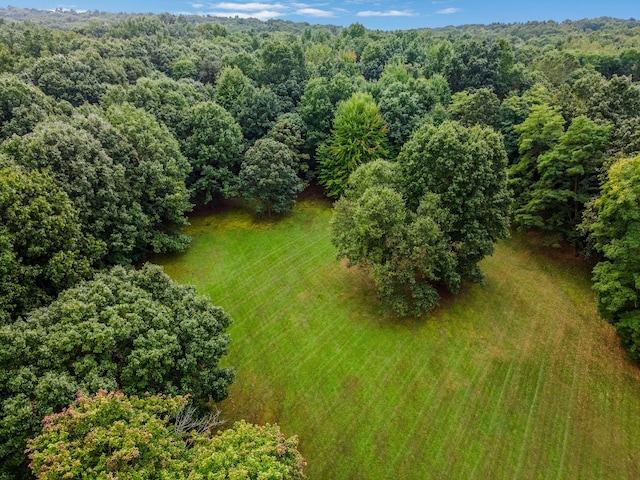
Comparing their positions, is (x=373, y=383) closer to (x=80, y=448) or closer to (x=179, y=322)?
(x=179, y=322)

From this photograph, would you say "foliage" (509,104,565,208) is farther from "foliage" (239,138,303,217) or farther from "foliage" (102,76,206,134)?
"foliage" (102,76,206,134)

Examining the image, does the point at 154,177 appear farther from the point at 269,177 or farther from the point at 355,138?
the point at 355,138

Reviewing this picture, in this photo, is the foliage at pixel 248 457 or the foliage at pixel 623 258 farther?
the foliage at pixel 623 258


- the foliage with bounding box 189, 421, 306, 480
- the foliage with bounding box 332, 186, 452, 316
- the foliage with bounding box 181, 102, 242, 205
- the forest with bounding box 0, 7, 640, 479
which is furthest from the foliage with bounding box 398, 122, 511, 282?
the foliage with bounding box 181, 102, 242, 205

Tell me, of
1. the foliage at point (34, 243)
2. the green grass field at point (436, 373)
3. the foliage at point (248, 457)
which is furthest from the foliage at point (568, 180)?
the foliage at point (34, 243)

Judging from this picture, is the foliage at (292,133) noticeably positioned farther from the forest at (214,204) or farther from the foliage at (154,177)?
the foliage at (154,177)

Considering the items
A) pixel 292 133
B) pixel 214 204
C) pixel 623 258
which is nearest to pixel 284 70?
pixel 292 133
